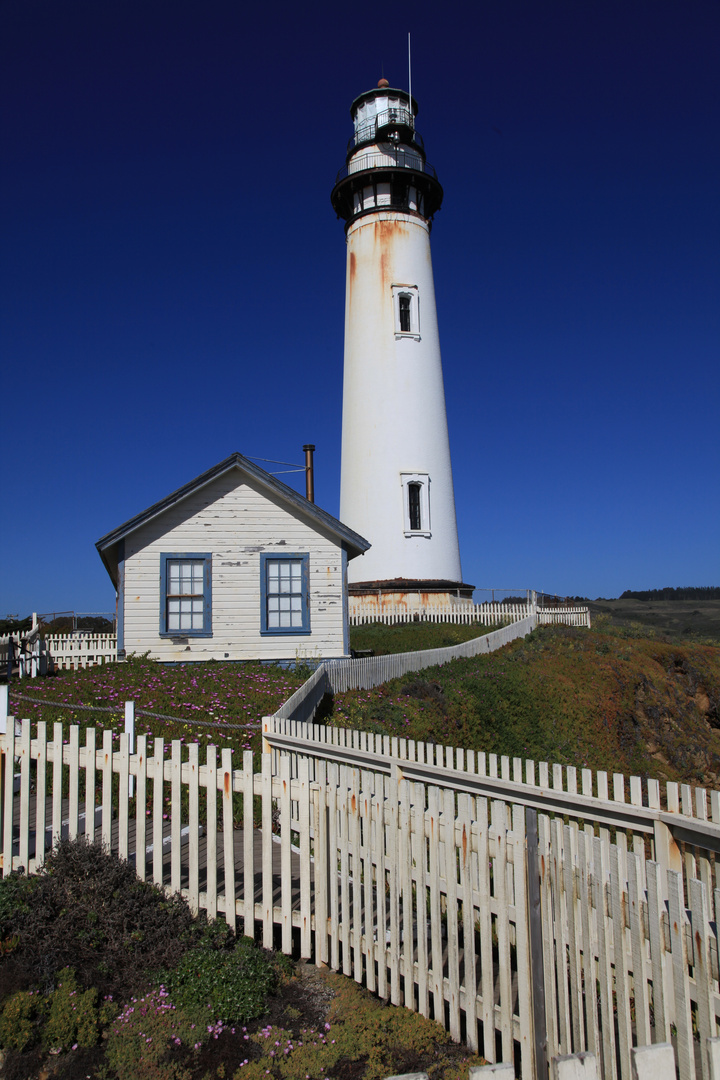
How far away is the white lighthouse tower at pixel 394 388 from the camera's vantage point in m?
26.6

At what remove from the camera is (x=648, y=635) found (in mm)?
28938

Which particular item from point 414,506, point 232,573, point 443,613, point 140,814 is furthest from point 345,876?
point 414,506

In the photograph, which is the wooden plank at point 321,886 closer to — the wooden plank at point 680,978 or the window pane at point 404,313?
the wooden plank at point 680,978

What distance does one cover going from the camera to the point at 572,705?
18469mm

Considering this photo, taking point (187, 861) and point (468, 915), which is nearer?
point (468, 915)

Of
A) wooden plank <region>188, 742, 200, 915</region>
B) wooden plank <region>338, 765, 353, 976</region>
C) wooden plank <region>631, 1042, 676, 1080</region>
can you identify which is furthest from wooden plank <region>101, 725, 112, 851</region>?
wooden plank <region>631, 1042, 676, 1080</region>

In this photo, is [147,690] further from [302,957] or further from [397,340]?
[397,340]

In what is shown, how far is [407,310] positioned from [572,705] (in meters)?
17.1

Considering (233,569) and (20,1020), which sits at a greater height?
(233,569)

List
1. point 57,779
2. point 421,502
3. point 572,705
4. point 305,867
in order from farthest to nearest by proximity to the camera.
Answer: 1. point 421,502
2. point 572,705
3. point 57,779
4. point 305,867

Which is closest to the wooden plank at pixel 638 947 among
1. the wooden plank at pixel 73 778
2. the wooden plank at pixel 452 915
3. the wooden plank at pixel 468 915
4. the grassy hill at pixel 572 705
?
the wooden plank at pixel 468 915

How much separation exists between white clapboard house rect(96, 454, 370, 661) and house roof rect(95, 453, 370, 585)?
0.03m

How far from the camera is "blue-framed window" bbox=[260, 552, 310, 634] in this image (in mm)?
17000

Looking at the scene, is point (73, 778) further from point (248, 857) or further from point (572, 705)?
point (572, 705)
